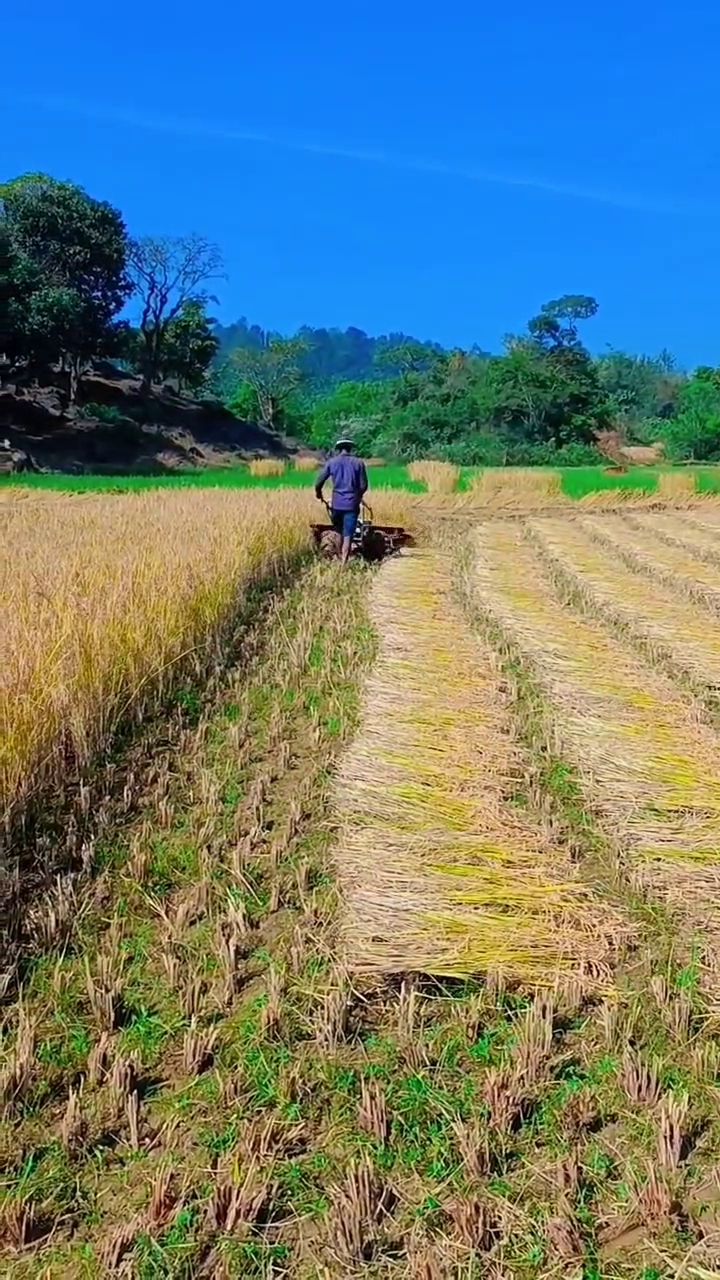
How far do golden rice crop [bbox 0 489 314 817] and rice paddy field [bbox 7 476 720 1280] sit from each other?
0.08 feet

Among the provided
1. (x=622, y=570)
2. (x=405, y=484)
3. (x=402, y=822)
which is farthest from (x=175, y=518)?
(x=405, y=484)

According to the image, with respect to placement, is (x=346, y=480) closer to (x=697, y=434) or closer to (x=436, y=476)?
(x=436, y=476)

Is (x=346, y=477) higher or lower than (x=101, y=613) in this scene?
higher

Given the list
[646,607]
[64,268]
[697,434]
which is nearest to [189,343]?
[64,268]

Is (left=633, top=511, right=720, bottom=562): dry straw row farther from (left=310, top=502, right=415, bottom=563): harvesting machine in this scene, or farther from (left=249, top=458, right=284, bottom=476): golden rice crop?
(left=249, top=458, right=284, bottom=476): golden rice crop

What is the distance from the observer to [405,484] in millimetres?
20672

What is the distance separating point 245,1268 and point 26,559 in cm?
610

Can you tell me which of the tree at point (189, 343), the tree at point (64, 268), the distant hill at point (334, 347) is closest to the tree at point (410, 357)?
the tree at point (189, 343)

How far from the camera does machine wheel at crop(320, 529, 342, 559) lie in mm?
10578

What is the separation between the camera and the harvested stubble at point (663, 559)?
29.2 ft

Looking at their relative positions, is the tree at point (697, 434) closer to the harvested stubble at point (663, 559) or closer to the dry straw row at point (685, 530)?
the dry straw row at point (685, 530)

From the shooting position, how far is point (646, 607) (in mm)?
7766

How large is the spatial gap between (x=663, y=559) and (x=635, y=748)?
7.06 metres

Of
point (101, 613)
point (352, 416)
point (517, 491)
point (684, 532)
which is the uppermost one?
point (352, 416)
